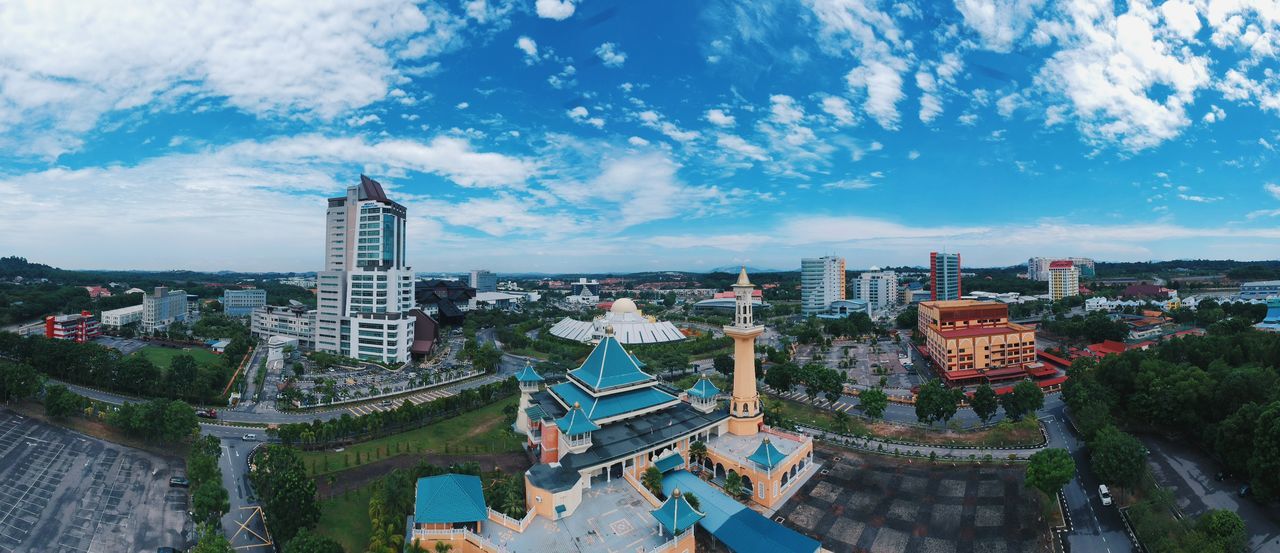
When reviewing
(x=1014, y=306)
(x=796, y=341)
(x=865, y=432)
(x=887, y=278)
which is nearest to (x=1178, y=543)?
(x=865, y=432)

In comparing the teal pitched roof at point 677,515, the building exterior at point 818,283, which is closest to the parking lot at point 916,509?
the teal pitched roof at point 677,515

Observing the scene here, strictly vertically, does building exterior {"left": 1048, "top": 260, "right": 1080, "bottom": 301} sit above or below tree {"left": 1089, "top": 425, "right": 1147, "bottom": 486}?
above

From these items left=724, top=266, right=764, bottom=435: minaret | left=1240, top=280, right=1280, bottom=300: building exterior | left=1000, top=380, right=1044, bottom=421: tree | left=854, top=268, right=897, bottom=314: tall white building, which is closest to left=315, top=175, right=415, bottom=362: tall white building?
left=724, top=266, right=764, bottom=435: minaret

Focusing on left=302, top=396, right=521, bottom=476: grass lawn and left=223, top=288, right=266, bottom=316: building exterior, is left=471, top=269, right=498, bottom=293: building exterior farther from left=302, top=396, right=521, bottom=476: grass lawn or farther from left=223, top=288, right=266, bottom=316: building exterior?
left=302, top=396, right=521, bottom=476: grass lawn

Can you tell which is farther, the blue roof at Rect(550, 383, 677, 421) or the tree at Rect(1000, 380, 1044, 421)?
the tree at Rect(1000, 380, 1044, 421)

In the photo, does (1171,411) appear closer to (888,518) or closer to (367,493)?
(888,518)

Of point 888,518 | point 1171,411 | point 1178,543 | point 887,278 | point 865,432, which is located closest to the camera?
point 1178,543
